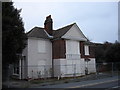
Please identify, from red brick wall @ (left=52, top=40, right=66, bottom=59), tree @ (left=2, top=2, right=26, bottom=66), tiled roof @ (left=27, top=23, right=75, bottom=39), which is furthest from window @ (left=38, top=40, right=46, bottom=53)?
tree @ (left=2, top=2, right=26, bottom=66)

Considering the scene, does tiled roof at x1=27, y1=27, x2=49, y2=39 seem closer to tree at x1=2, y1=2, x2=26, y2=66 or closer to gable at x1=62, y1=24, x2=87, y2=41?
gable at x1=62, y1=24, x2=87, y2=41

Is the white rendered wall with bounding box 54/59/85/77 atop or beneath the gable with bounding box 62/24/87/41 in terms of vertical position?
beneath

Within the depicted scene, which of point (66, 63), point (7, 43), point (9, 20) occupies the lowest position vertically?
point (66, 63)

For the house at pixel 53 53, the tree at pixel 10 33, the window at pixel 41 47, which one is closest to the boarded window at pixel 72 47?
the house at pixel 53 53

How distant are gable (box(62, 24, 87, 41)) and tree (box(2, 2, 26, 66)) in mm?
13641

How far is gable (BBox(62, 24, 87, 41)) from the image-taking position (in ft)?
108

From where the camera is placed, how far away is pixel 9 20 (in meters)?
18.1

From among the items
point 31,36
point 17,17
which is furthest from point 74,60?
point 17,17

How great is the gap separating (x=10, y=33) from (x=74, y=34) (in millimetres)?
17176

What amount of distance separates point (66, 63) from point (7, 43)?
50.1 ft

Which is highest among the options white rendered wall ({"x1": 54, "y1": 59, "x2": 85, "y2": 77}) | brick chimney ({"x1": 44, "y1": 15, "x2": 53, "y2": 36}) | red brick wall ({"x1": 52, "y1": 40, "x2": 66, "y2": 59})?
brick chimney ({"x1": 44, "y1": 15, "x2": 53, "y2": 36})

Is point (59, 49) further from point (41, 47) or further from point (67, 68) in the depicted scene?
point (67, 68)

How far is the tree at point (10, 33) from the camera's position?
17.8 metres

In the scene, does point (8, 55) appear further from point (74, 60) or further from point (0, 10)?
point (74, 60)
